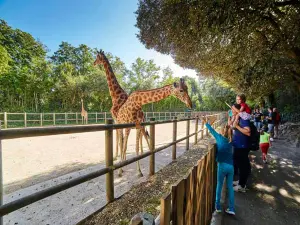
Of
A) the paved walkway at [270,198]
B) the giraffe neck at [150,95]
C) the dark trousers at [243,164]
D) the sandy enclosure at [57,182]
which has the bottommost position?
the paved walkway at [270,198]

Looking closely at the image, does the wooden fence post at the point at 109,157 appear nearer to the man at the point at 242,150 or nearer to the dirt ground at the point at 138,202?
the dirt ground at the point at 138,202

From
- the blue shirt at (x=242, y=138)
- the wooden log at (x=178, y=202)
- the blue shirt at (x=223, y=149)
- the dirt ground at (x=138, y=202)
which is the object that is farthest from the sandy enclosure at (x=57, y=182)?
the blue shirt at (x=242, y=138)

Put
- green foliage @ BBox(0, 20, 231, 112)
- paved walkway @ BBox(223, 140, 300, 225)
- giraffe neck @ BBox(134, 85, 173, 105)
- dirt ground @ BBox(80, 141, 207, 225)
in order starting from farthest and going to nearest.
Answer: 1. green foliage @ BBox(0, 20, 231, 112)
2. giraffe neck @ BBox(134, 85, 173, 105)
3. paved walkway @ BBox(223, 140, 300, 225)
4. dirt ground @ BBox(80, 141, 207, 225)

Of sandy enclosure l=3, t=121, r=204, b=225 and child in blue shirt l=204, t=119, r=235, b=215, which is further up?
child in blue shirt l=204, t=119, r=235, b=215

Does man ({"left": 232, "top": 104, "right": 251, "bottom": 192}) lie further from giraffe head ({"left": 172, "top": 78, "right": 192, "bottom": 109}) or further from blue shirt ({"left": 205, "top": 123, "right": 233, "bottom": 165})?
giraffe head ({"left": 172, "top": 78, "right": 192, "bottom": 109})

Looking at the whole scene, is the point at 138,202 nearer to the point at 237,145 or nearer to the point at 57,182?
the point at 57,182

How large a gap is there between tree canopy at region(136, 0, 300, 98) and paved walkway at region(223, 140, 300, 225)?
3686 millimetres

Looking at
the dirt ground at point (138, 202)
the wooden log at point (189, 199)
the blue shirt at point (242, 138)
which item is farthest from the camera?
the blue shirt at point (242, 138)

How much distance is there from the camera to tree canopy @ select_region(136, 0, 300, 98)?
4.45 metres

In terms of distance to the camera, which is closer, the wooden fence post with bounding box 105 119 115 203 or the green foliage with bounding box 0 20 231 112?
the wooden fence post with bounding box 105 119 115 203

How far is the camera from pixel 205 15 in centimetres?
440

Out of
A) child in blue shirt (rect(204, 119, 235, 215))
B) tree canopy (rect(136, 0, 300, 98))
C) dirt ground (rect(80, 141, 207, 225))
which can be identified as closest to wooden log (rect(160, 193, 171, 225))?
dirt ground (rect(80, 141, 207, 225))

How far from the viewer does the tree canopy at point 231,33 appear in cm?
445

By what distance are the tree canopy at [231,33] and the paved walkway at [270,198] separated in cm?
369
